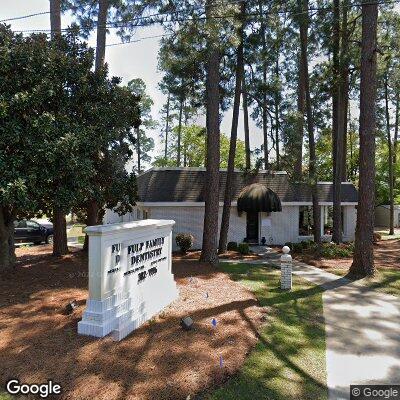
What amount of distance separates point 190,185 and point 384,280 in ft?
36.7

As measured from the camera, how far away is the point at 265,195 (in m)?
20.6

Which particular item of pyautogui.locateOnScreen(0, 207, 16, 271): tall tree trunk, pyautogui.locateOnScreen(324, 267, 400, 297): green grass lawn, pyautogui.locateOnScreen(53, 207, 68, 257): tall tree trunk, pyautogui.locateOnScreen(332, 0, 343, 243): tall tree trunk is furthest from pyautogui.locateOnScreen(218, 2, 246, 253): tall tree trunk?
pyautogui.locateOnScreen(0, 207, 16, 271): tall tree trunk

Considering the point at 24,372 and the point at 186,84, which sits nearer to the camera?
the point at 24,372

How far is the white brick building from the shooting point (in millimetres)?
20062

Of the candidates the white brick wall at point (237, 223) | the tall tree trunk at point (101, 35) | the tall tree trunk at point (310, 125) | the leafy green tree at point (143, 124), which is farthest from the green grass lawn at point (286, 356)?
the leafy green tree at point (143, 124)

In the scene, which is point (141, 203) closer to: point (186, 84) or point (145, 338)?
point (186, 84)

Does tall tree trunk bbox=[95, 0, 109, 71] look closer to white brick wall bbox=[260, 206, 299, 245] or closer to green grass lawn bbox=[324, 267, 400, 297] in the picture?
green grass lawn bbox=[324, 267, 400, 297]

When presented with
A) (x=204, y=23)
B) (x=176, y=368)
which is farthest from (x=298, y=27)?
(x=176, y=368)

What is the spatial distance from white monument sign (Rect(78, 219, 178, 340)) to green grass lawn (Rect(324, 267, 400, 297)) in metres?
6.63

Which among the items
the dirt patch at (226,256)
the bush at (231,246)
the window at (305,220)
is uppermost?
the window at (305,220)

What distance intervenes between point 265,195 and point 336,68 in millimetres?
7630

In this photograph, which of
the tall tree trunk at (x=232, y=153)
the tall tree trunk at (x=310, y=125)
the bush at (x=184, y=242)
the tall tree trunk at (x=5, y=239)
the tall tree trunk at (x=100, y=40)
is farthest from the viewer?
the bush at (x=184, y=242)

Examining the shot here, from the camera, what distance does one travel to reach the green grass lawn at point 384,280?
1137 cm

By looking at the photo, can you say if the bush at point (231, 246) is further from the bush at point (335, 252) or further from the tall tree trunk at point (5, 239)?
the tall tree trunk at point (5, 239)
